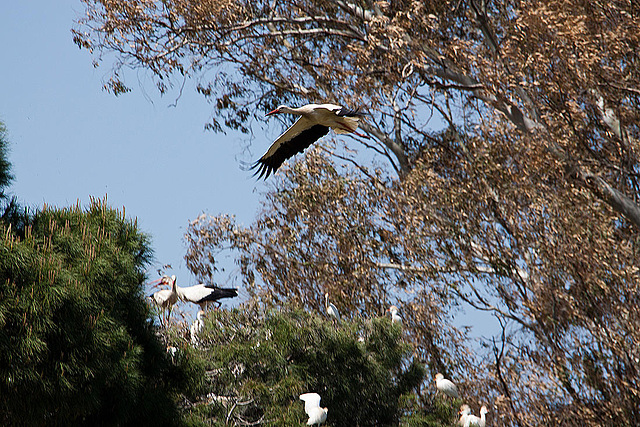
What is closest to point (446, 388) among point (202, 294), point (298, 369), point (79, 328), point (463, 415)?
point (463, 415)

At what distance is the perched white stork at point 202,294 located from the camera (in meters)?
11.2

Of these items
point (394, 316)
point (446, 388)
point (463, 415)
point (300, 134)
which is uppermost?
point (300, 134)

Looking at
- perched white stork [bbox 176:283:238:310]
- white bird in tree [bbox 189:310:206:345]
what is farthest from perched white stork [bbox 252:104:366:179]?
white bird in tree [bbox 189:310:206:345]

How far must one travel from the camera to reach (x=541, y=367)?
37.7ft

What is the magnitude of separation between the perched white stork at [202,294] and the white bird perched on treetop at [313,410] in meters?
3.35

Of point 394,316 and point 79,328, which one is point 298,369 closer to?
point 79,328

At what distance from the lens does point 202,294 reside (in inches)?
445

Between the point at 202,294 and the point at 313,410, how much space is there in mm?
3723

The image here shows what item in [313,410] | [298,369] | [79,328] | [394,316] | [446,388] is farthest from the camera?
[394,316]

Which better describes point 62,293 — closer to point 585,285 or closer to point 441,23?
point 585,285

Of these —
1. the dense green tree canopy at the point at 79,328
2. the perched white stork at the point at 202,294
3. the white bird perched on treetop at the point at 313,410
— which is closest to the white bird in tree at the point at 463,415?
the white bird perched on treetop at the point at 313,410

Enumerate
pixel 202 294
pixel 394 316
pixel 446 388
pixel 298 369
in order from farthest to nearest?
pixel 202 294 < pixel 394 316 < pixel 446 388 < pixel 298 369

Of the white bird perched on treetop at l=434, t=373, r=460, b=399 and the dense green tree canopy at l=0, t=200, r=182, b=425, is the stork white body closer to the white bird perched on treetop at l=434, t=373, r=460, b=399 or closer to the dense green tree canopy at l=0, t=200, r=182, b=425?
the dense green tree canopy at l=0, t=200, r=182, b=425

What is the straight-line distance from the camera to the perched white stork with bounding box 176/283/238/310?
36.7 ft
